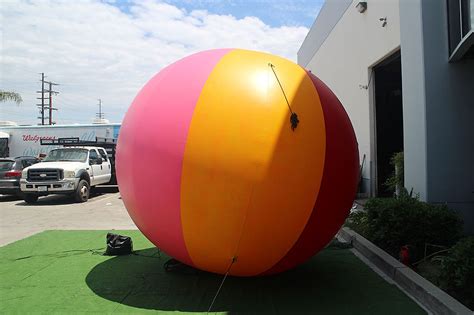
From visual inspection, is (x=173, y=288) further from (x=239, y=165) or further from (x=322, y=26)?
(x=322, y=26)

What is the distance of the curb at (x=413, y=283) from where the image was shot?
406 cm

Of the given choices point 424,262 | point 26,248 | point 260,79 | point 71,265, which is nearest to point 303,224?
point 260,79

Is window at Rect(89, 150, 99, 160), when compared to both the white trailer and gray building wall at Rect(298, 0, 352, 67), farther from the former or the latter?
the white trailer

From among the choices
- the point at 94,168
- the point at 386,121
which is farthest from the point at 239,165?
the point at 94,168

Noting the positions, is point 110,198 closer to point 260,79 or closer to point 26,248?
point 26,248

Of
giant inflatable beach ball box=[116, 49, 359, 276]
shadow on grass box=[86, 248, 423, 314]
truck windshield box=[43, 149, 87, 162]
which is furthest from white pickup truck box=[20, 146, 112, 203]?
giant inflatable beach ball box=[116, 49, 359, 276]

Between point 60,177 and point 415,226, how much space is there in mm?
12528

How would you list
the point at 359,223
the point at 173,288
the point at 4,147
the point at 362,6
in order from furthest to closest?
1. the point at 4,147
2. the point at 362,6
3. the point at 359,223
4. the point at 173,288

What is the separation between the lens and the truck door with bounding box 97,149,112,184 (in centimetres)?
1795

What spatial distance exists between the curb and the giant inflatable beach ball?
1.14 metres

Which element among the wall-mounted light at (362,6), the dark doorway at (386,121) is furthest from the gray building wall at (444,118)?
the wall-mounted light at (362,6)

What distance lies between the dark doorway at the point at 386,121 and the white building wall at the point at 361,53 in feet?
1.15

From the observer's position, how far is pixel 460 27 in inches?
266

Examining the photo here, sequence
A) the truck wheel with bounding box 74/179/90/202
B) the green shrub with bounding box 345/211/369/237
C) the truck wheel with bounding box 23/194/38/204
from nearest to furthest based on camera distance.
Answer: the green shrub with bounding box 345/211/369/237
the truck wheel with bounding box 23/194/38/204
the truck wheel with bounding box 74/179/90/202
